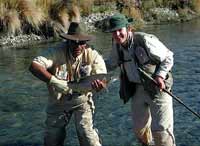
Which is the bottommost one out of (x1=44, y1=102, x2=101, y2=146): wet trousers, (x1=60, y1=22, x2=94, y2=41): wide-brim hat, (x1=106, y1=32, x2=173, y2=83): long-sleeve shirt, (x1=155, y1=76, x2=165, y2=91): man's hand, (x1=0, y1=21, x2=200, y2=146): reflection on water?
(x1=0, y1=21, x2=200, y2=146): reflection on water

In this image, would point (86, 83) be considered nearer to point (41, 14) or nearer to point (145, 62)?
point (145, 62)

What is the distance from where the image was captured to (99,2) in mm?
25078

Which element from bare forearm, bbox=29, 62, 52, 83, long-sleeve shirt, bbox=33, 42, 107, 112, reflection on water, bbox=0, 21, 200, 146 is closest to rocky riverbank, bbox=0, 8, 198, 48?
reflection on water, bbox=0, 21, 200, 146

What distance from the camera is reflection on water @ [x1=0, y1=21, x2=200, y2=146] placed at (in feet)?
30.5

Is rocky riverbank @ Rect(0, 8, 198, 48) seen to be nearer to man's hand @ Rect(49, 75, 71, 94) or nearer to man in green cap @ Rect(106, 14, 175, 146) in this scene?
man in green cap @ Rect(106, 14, 175, 146)

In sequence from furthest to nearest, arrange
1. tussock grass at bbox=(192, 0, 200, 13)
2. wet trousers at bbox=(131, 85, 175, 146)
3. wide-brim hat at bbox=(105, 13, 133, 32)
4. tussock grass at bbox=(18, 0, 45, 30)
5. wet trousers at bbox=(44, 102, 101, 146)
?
tussock grass at bbox=(192, 0, 200, 13)
tussock grass at bbox=(18, 0, 45, 30)
wet trousers at bbox=(44, 102, 101, 146)
wet trousers at bbox=(131, 85, 175, 146)
wide-brim hat at bbox=(105, 13, 133, 32)

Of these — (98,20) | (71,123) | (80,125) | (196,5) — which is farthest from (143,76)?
(196,5)

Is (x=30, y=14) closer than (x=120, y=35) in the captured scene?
No

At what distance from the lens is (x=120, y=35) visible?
7.08 metres

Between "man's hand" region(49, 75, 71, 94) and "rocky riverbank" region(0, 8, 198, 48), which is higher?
"man's hand" region(49, 75, 71, 94)

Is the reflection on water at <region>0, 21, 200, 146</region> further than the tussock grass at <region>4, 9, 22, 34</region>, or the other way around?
the tussock grass at <region>4, 9, 22, 34</region>

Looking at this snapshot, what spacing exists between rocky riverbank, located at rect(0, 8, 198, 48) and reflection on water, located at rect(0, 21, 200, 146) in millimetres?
1195

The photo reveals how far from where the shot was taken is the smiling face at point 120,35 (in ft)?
23.1

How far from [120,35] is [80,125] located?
1486 mm
